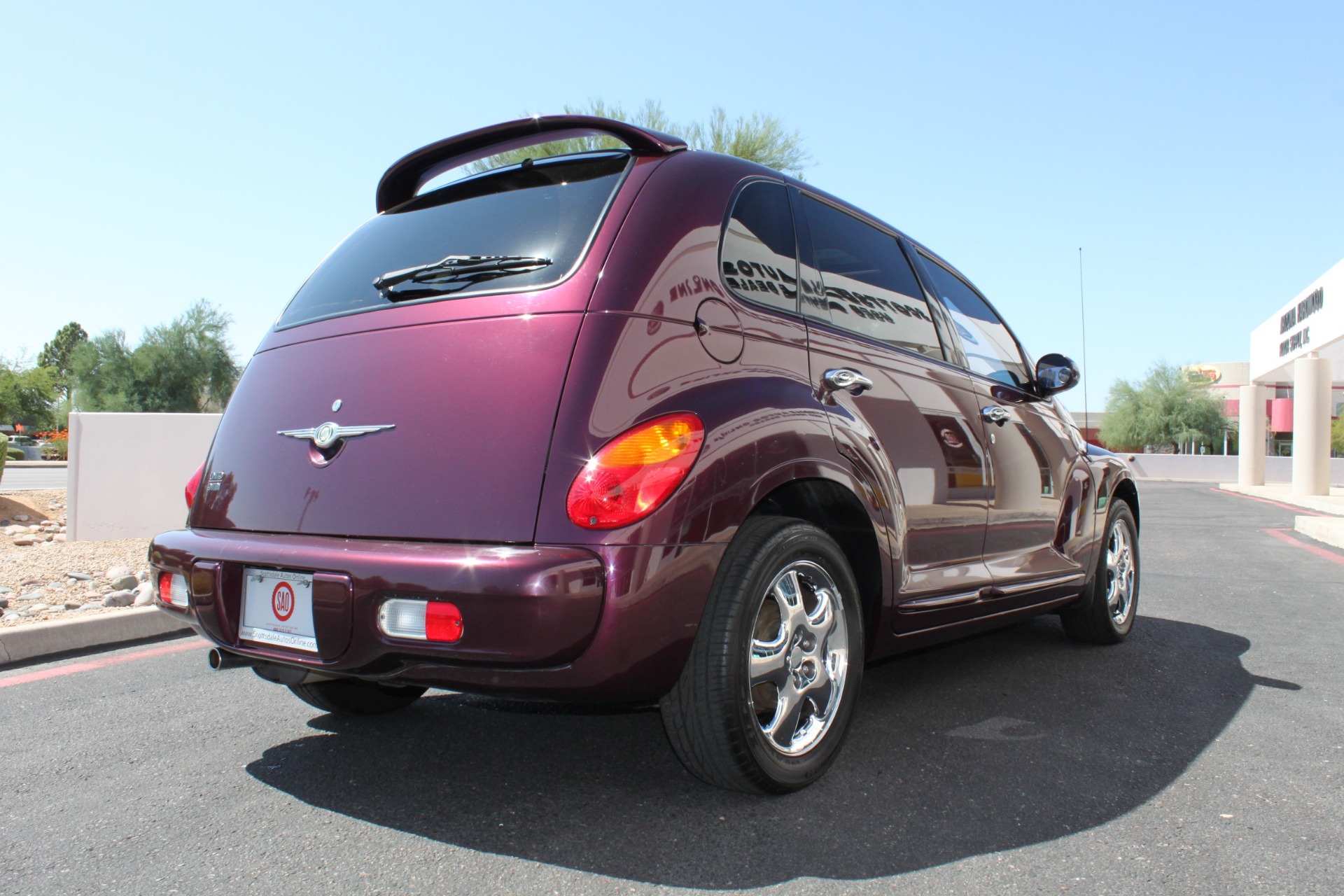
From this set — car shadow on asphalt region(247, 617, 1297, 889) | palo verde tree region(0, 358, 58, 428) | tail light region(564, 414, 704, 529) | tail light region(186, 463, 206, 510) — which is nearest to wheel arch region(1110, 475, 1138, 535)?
car shadow on asphalt region(247, 617, 1297, 889)

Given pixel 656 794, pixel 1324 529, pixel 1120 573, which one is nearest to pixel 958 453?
pixel 656 794

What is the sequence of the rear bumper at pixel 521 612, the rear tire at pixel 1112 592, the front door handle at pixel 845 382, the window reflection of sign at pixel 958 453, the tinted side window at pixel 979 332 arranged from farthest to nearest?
the rear tire at pixel 1112 592, the tinted side window at pixel 979 332, the window reflection of sign at pixel 958 453, the front door handle at pixel 845 382, the rear bumper at pixel 521 612

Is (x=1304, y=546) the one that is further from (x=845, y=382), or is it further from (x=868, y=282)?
(x=845, y=382)

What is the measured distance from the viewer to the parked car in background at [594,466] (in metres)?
2.18

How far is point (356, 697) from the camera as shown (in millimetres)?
3340

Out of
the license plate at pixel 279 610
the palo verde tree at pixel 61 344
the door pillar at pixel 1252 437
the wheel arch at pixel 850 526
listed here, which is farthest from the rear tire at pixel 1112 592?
the palo verde tree at pixel 61 344

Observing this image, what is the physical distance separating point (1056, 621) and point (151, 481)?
322 inches

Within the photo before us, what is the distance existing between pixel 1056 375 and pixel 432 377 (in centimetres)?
309

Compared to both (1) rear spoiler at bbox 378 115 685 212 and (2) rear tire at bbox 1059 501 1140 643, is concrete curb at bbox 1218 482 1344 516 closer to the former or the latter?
(2) rear tire at bbox 1059 501 1140 643

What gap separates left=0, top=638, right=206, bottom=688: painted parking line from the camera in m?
4.14

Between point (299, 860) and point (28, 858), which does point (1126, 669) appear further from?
point (28, 858)

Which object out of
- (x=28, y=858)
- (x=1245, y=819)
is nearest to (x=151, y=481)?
(x=28, y=858)

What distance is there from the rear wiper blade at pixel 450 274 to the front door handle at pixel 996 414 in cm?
202

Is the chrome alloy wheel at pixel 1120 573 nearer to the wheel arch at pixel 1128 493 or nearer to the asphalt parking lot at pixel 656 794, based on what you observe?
the wheel arch at pixel 1128 493
